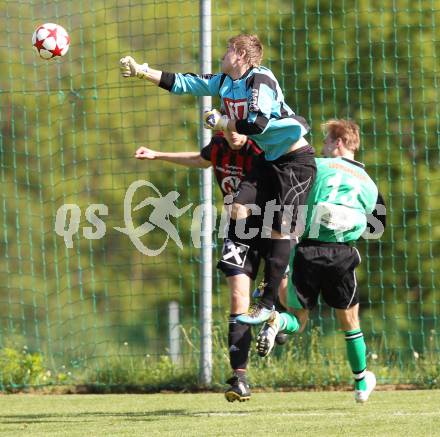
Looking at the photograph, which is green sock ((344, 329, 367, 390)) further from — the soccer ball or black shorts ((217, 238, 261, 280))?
the soccer ball

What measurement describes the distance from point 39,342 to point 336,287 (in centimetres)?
395

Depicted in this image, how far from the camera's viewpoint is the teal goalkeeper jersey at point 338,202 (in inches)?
244

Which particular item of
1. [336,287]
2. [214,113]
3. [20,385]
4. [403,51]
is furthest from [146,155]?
[403,51]

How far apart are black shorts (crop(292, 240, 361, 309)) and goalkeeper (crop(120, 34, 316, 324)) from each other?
0.39ft

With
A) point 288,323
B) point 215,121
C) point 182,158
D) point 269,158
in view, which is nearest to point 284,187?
point 269,158

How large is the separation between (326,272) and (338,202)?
1.43 feet

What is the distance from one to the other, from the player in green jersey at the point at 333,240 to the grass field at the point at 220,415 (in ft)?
1.66

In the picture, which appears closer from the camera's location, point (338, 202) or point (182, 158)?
point (338, 202)

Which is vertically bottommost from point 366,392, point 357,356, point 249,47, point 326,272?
point 366,392

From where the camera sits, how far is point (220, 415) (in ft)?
20.6

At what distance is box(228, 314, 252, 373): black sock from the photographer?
6047mm

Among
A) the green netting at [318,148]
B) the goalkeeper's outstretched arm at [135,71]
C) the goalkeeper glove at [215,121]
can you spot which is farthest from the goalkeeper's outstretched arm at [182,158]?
the green netting at [318,148]

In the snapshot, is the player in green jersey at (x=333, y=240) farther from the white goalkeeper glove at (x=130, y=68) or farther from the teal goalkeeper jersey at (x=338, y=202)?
the white goalkeeper glove at (x=130, y=68)

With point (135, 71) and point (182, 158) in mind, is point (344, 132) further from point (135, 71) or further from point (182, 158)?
point (135, 71)
